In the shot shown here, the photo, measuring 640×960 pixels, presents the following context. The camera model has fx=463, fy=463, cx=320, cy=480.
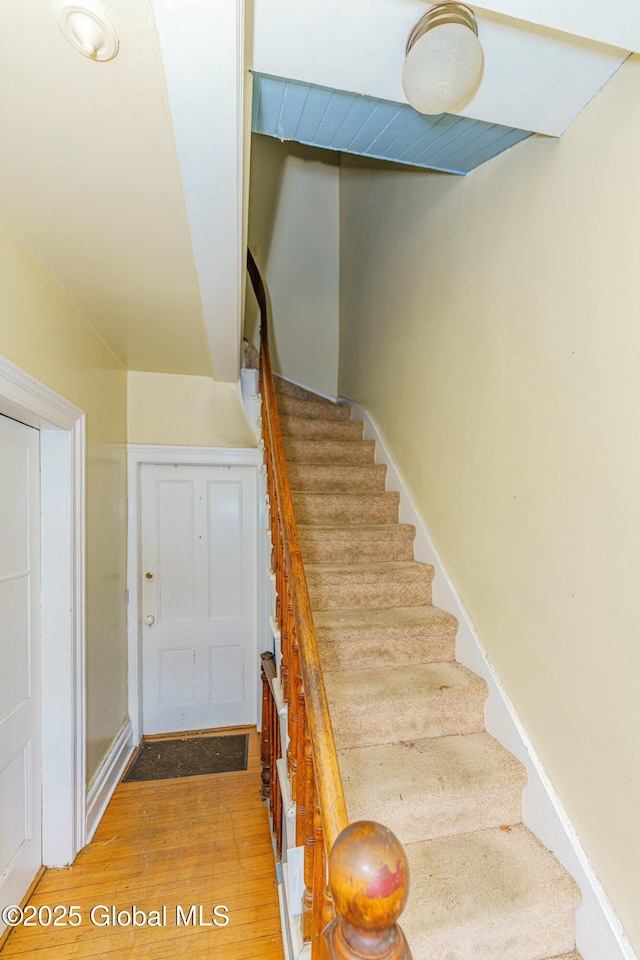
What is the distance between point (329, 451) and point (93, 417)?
1508mm

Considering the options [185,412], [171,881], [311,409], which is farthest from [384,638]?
[311,409]

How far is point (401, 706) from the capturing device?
1.79 meters

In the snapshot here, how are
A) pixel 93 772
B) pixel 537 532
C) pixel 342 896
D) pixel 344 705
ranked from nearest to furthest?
pixel 342 896
pixel 537 532
pixel 344 705
pixel 93 772

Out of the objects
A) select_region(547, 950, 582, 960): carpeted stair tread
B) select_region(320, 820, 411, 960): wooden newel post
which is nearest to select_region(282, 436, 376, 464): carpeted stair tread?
select_region(547, 950, 582, 960): carpeted stair tread

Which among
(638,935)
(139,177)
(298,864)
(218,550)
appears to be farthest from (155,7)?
(218,550)

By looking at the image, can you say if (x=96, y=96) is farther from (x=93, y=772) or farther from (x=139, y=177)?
(x=93, y=772)

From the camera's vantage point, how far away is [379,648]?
6.66 feet

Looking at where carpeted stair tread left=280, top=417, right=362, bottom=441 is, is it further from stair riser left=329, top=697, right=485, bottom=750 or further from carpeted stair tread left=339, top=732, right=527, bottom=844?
carpeted stair tread left=339, top=732, right=527, bottom=844

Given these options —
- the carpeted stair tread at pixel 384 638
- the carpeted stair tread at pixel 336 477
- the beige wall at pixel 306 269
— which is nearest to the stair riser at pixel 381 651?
the carpeted stair tread at pixel 384 638

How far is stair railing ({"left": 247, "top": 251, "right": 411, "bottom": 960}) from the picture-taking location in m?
0.54

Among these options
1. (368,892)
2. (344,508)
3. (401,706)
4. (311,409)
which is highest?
(311,409)

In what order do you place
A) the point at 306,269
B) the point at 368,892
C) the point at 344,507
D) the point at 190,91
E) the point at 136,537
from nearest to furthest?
the point at 368,892 < the point at 190,91 < the point at 344,507 < the point at 136,537 < the point at 306,269

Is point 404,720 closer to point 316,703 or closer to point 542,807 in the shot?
point 542,807

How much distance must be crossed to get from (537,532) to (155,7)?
1671 millimetres
